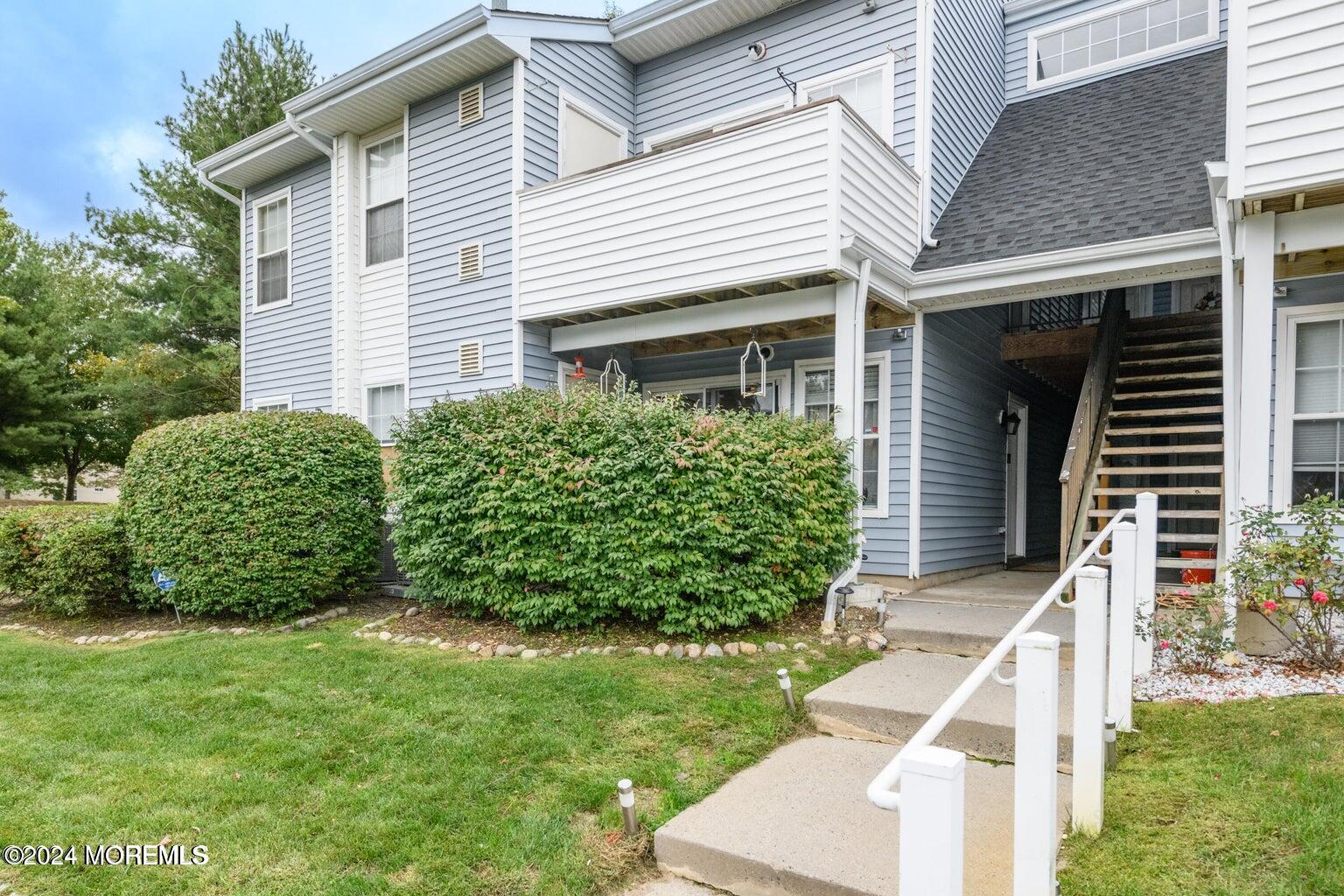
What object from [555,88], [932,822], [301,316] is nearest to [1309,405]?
[932,822]

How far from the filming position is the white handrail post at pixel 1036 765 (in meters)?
2.01

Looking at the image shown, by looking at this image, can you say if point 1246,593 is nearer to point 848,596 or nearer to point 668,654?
point 848,596

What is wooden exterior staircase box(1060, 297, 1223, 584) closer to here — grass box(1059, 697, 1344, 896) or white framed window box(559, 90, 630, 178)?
grass box(1059, 697, 1344, 896)

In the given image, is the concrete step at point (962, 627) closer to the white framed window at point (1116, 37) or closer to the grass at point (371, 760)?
the grass at point (371, 760)

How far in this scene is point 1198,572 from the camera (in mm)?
5828

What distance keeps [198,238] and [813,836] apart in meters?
20.7

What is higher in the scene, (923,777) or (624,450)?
(624,450)

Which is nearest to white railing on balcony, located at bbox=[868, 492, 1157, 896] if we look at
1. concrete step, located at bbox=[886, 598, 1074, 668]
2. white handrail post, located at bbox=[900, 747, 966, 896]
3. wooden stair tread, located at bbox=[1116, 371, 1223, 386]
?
white handrail post, located at bbox=[900, 747, 966, 896]

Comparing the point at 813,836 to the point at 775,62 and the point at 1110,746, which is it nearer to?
the point at 1110,746

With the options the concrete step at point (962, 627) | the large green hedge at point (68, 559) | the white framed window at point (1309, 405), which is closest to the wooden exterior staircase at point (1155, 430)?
the white framed window at point (1309, 405)

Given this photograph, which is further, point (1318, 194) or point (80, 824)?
point (1318, 194)

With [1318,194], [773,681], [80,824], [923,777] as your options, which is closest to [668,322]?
[773,681]

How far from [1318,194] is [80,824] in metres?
6.98

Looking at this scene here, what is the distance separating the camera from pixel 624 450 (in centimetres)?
550
